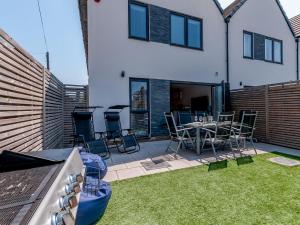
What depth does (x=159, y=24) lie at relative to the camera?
29.1 ft

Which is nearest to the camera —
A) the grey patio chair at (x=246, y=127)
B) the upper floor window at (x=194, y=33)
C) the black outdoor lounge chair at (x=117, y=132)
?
the grey patio chair at (x=246, y=127)

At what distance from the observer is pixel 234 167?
4.98 meters

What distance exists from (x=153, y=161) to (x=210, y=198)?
244 cm

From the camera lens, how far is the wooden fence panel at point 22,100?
105 inches

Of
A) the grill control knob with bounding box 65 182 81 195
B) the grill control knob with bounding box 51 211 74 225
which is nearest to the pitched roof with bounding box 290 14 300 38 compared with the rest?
the grill control knob with bounding box 65 182 81 195

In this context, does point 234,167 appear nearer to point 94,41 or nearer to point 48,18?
point 94,41

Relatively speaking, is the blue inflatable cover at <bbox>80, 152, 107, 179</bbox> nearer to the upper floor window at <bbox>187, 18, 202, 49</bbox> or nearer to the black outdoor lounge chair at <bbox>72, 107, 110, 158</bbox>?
the black outdoor lounge chair at <bbox>72, 107, 110, 158</bbox>

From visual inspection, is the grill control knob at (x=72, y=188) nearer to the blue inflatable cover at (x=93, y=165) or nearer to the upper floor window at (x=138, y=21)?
the blue inflatable cover at (x=93, y=165)

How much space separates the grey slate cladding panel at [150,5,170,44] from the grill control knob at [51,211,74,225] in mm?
8324

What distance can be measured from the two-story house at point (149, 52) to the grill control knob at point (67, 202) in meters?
6.53

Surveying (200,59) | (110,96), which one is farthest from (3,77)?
(200,59)

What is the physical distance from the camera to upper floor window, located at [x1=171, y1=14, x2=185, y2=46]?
30.4 feet

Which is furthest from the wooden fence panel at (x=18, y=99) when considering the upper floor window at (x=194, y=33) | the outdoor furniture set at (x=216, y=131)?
the upper floor window at (x=194, y=33)

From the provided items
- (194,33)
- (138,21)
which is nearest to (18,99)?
(138,21)
